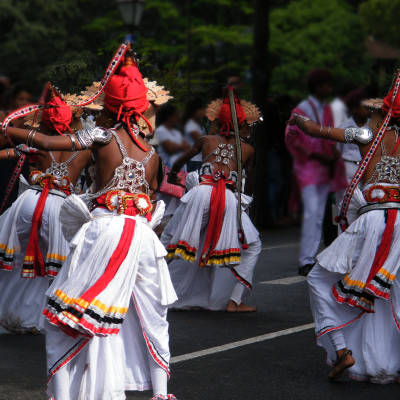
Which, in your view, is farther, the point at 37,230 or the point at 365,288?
the point at 37,230

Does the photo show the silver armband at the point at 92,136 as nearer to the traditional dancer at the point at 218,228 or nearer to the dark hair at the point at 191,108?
the dark hair at the point at 191,108

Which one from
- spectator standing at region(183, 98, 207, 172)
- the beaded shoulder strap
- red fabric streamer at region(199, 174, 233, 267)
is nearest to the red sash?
red fabric streamer at region(199, 174, 233, 267)

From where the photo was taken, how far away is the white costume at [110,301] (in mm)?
4301

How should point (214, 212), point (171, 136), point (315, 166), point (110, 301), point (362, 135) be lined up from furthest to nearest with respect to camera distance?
point (214, 212), point (362, 135), point (110, 301), point (171, 136), point (315, 166)

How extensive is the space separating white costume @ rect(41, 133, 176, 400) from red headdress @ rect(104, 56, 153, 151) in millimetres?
151

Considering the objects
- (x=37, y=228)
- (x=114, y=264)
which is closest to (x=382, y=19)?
(x=114, y=264)

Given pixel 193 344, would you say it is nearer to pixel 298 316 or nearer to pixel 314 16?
pixel 298 316

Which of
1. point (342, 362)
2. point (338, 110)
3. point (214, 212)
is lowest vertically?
point (342, 362)

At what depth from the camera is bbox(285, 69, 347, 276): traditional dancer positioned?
183cm

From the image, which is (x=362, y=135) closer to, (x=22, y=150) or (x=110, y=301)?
(x=110, y=301)

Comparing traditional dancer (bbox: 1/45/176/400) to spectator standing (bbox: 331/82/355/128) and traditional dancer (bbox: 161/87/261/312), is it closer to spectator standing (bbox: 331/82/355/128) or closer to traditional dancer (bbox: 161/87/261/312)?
spectator standing (bbox: 331/82/355/128)

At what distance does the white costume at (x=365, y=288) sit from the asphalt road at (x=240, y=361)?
206 millimetres

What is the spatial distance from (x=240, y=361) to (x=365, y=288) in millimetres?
1123

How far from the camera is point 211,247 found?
25.8 feet
